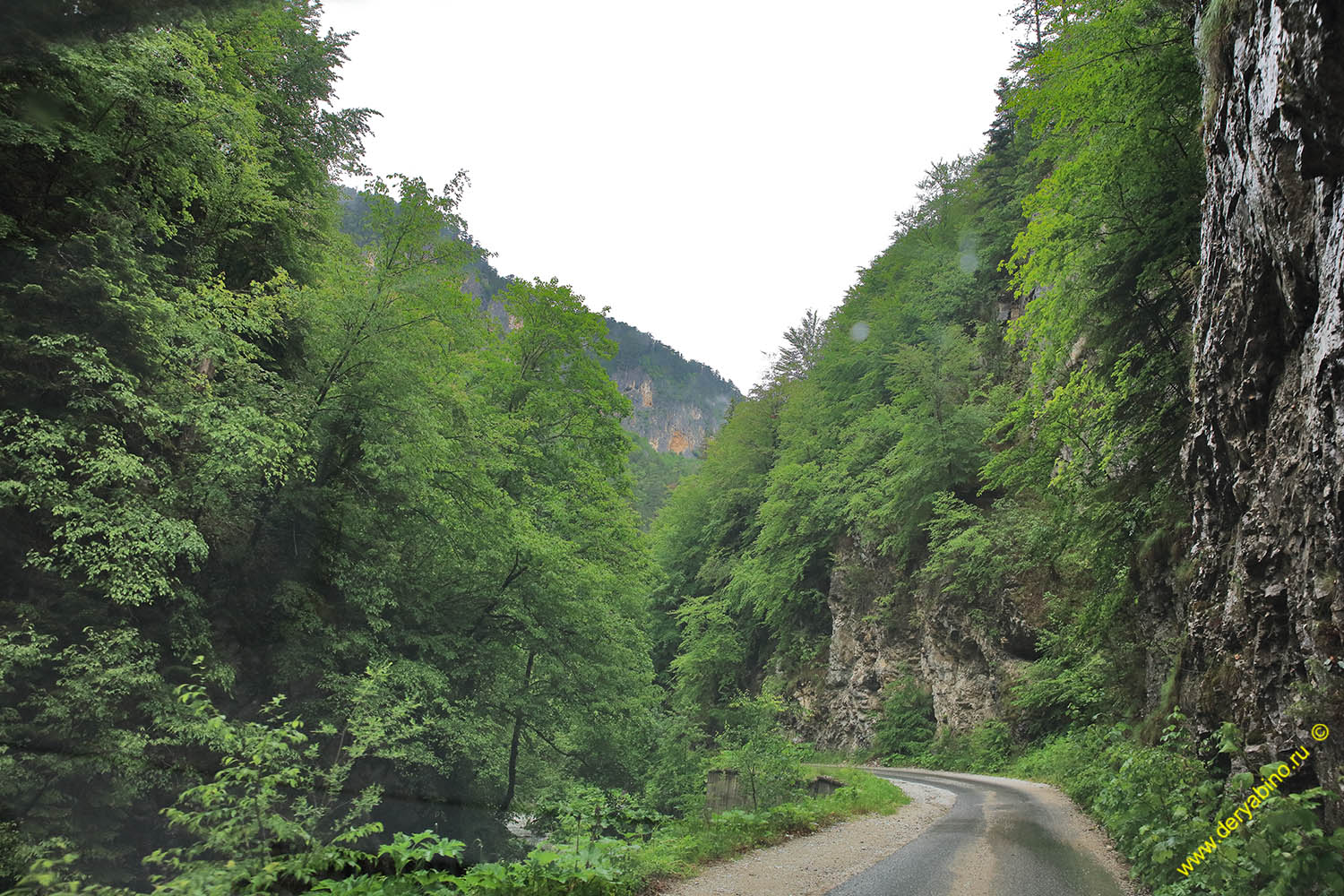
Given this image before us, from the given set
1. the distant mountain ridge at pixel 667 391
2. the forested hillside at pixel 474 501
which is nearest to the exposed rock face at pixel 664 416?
the distant mountain ridge at pixel 667 391

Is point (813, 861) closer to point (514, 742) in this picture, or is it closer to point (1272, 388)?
point (1272, 388)

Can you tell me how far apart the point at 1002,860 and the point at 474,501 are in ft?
33.0

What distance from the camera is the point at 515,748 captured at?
1361 cm

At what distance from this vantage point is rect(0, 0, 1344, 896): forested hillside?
200 inches

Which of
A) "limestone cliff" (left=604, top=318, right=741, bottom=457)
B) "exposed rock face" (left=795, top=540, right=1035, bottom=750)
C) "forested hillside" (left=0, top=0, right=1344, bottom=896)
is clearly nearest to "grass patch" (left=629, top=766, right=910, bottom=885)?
"forested hillside" (left=0, top=0, right=1344, bottom=896)

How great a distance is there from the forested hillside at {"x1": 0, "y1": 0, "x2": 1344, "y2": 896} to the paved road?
65 centimetres

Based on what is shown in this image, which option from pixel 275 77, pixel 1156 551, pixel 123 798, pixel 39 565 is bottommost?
pixel 123 798

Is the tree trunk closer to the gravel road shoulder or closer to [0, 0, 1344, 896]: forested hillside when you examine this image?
[0, 0, 1344, 896]: forested hillside

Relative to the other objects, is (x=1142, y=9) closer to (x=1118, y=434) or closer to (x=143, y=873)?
(x=1118, y=434)

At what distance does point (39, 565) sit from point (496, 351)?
9.61 m

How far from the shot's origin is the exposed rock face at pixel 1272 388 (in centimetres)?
464

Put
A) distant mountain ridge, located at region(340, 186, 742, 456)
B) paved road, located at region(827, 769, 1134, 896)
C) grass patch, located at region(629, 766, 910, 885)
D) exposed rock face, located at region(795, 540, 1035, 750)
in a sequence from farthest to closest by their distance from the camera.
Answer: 1. distant mountain ridge, located at region(340, 186, 742, 456)
2. exposed rock face, located at region(795, 540, 1035, 750)
3. grass patch, located at region(629, 766, 910, 885)
4. paved road, located at region(827, 769, 1134, 896)

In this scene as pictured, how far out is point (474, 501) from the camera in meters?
12.9

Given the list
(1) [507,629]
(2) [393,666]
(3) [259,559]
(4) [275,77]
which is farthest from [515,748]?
(4) [275,77]
